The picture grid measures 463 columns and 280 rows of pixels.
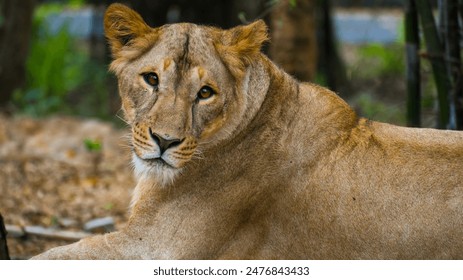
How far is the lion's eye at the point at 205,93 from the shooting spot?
14.1 feet

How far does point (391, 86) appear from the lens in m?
12.8

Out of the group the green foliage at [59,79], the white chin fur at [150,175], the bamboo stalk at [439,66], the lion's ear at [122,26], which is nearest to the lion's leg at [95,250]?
the white chin fur at [150,175]

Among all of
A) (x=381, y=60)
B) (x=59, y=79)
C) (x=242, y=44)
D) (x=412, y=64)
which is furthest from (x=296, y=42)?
(x=381, y=60)

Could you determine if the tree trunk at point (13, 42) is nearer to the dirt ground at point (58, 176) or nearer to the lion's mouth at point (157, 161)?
the dirt ground at point (58, 176)

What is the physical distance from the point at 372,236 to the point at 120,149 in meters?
4.98

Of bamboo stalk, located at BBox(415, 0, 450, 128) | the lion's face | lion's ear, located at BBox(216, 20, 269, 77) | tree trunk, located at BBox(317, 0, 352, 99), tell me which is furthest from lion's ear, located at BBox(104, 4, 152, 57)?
tree trunk, located at BBox(317, 0, 352, 99)

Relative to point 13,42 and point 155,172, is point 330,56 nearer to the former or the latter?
point 13,42

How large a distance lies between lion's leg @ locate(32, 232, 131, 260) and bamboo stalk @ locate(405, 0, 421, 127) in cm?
249

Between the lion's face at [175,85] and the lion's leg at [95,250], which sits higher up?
the lion's face at [175,85]

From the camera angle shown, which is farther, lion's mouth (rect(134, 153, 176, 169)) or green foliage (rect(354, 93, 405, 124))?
green foliage (rect(354, 93, 405, 124))

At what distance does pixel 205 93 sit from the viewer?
14.1ft

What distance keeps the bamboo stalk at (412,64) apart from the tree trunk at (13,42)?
20.5ft

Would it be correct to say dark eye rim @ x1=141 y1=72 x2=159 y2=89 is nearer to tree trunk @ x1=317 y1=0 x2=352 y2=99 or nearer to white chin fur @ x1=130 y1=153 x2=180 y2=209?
white chin fur @ x1=130 y1=153 x2=180 y2=209

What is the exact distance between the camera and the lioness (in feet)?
13.9
